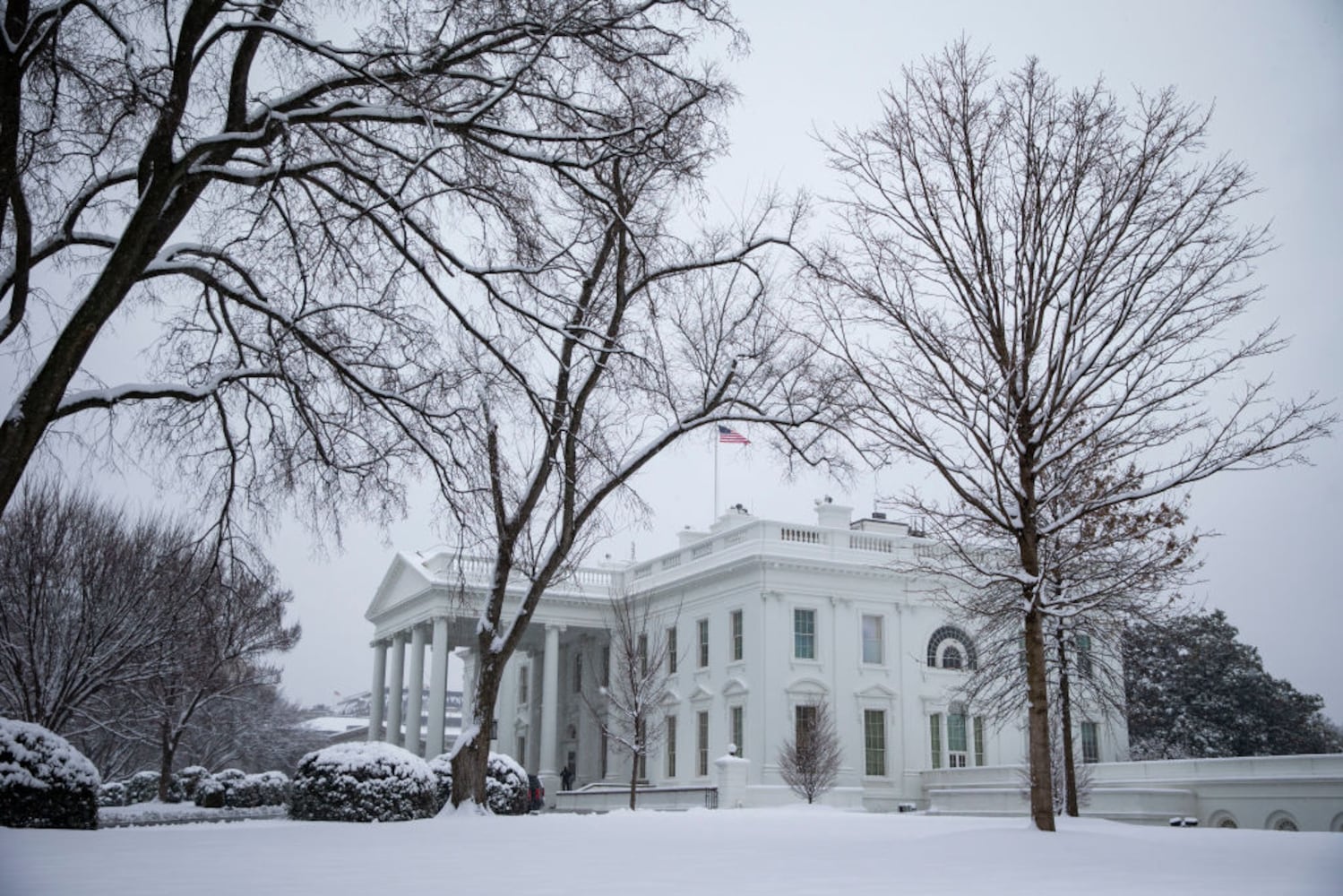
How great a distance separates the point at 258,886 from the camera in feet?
21.6

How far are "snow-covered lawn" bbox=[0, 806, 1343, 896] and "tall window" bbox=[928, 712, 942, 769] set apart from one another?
28355mm

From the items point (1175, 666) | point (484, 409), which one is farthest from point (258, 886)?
point (1175, 666)

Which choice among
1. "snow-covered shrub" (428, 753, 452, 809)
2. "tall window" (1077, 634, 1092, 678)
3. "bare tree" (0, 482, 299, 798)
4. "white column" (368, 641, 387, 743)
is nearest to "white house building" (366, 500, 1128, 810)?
"white column" (368, 641, 387, 743)

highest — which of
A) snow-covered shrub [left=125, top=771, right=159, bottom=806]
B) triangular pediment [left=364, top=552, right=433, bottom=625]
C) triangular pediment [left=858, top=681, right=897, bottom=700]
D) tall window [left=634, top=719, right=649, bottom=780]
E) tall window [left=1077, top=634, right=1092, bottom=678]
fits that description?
triangular pediment [left=364, top=552, right=433, bottom=625]

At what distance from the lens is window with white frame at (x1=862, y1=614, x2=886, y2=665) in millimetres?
41156

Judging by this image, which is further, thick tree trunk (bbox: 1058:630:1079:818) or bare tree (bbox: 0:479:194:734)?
bare tree (bbox: 0:479:194:734)

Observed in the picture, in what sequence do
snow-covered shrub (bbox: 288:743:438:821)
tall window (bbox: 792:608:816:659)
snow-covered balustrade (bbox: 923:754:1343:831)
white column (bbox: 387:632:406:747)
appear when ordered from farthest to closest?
1. white column (bbox: 387:632:406:747)
2. tall window (bbox: 792:608:816:659)
3. snow-covered balustrade (bbox: 923:754:1343:831)
4. snow-covered shrub (bbox: 288:743:438:821)

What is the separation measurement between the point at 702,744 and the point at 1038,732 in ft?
98.3

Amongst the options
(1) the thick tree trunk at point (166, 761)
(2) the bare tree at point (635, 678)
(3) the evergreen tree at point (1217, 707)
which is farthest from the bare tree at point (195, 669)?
(3) the evergreen tree at point (1217, 707)

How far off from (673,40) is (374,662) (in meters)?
47.0

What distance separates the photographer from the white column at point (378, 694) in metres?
50.6

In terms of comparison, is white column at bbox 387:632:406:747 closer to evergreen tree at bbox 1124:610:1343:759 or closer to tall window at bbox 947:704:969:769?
tall window at bbox 947:704:969:769

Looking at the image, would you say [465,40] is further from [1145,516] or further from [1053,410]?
[1145,516]

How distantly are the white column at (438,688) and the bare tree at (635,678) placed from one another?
6.21 metres
